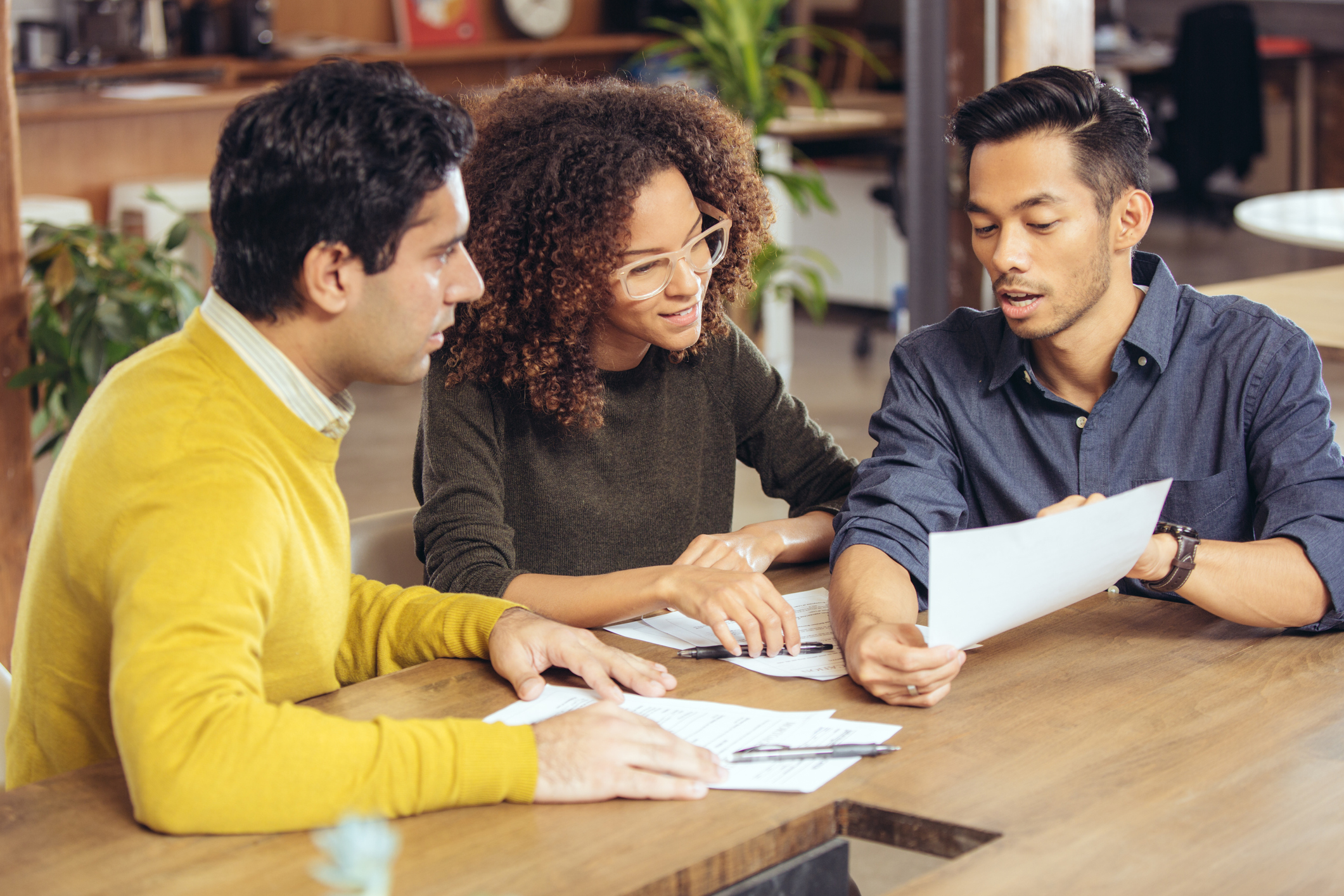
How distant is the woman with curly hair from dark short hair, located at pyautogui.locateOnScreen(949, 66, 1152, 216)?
0.37 meters

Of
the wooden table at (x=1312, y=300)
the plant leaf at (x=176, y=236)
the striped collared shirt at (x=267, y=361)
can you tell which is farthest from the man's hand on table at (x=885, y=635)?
the plant leaf at (x=176, y=236)

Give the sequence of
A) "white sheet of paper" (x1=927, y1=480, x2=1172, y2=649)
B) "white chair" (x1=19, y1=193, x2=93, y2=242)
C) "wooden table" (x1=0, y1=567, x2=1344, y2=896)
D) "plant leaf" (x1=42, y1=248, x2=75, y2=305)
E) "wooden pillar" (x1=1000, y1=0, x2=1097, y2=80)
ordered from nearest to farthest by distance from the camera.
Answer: "wooden table" (x1=0, y1=567, x2=1344, y2=896) → "white sheet of paper" (x1=927, y1=480, x2=1172, y2=649) → "plant leaf" (x1=42, y1=248, x2=75, y2=305) → "wooden pillar" (x1=1000, y1=0, x2=1097, y2=80) → "white chair" (x1=19, y1=193, x2=93, y2=242)

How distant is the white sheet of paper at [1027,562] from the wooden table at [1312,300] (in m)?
1.63

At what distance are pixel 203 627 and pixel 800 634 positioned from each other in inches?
25.9

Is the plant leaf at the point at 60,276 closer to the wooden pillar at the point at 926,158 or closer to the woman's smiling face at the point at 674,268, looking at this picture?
the woman's smiling face at the point at 674,268

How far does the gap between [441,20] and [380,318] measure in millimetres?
6397

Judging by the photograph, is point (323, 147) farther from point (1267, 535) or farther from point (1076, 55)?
point (1076, 55)

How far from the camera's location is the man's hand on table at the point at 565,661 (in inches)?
54.2

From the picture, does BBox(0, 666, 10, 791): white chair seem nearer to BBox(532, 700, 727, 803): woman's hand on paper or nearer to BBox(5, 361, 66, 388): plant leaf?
BBox(532, 700, 727, 803): woman's hand on paper

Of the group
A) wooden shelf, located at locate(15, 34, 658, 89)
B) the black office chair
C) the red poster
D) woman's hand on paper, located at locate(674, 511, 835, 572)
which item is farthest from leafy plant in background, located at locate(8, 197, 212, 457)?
the black office chair

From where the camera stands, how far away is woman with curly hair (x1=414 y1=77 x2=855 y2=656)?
1768mm

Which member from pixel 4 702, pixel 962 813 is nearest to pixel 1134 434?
pixel 962 813

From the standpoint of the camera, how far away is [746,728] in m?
1.29

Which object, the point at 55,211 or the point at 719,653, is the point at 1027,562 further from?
the point at 55,211
